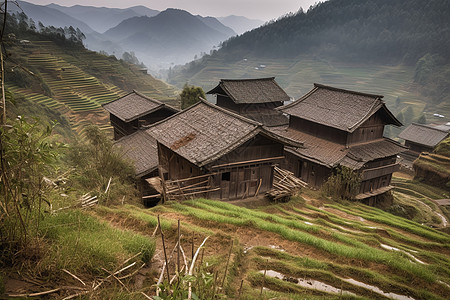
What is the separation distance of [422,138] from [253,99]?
29.9 metres

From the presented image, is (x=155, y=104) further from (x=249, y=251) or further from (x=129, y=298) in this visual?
(x=129, y=298)

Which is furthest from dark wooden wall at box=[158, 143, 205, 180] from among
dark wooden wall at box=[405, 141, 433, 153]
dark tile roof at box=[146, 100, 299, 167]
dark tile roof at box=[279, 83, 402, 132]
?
dark wooden wall at box=[405, 141, 433, 153]

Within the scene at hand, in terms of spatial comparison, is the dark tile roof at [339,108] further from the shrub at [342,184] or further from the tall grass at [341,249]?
the tall grass at [341,249]

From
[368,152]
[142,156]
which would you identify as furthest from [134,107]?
[368,152]

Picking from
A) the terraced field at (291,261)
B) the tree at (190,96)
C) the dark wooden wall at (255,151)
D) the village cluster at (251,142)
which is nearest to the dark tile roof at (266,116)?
the village cluster at (251,142)

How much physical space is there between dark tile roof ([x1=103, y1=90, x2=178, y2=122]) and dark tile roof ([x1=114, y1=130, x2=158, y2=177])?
1.98 m

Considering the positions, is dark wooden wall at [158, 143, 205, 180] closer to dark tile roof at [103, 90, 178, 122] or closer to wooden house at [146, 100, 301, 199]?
wooden house at [146, 100, 301, 199]

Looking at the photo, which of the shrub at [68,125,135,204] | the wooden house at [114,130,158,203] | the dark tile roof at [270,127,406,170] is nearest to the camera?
the shrub at [68,125,135,204]

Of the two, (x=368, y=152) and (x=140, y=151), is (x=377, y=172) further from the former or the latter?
(x=140, y=151)

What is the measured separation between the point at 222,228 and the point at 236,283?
3207mm

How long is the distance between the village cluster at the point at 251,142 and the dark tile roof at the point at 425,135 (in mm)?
23737

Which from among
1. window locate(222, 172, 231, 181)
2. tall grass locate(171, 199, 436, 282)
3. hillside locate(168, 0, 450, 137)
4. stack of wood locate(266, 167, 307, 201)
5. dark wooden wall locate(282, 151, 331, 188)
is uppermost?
hillside locate(168, 0, 450, 137)

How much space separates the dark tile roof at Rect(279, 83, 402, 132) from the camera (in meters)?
23.7

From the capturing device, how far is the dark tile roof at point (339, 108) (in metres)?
23.7
